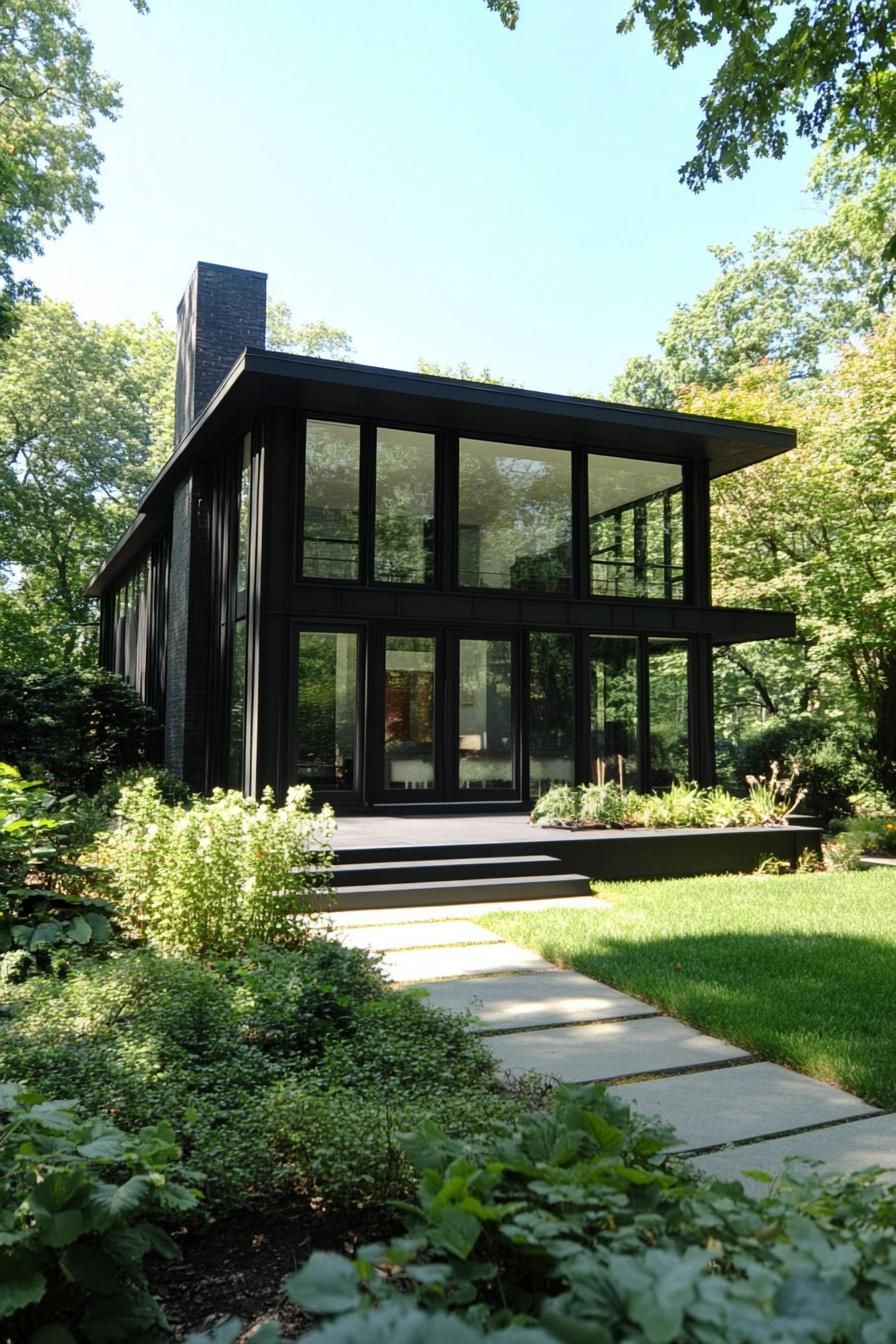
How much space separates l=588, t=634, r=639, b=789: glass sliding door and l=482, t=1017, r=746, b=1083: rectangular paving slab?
25.3 feet

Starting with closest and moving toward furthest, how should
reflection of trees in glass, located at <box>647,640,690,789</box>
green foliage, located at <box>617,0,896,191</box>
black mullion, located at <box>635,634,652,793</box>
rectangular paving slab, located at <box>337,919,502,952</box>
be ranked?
green foliage, located at <box>617,0,896,191</box> < rectangular paving slab, located at <box>337,919,502,952</box> < black mullion, located at <box>635,634,652,793</box> < reflection of trees in glass, located at <box>647,640,690,789</box>

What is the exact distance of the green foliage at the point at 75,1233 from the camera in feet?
5.26

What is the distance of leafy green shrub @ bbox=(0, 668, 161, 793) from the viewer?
12695 mm

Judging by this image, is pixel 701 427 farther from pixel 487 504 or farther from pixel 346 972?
pixel 346 972

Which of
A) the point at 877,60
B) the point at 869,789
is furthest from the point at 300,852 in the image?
the point at 869,789

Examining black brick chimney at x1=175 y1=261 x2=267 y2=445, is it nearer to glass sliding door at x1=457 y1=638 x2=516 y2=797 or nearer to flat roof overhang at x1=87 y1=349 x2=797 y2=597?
flat roof overhang at x1=87 y1=349 x2=797 y2=597

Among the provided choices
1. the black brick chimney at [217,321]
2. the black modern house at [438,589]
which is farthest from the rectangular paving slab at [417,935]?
the black brick chimney at [217,321]

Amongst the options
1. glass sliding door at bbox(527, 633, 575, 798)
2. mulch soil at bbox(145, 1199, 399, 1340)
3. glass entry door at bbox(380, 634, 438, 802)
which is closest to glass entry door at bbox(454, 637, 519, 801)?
glass sliding door at bbox(527, 633, 575, 798)

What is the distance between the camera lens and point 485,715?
1151 cm

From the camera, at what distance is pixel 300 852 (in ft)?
17.5

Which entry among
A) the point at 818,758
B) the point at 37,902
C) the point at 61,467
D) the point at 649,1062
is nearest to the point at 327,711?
the point at 37,902

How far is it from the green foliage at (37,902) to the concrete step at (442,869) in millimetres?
2217

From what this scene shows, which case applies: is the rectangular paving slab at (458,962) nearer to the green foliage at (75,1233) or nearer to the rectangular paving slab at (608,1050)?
the rectangular paving slab at (608,1050)

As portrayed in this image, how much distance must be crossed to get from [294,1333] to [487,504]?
415 inches
